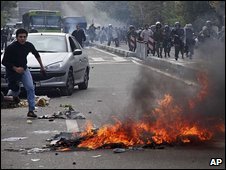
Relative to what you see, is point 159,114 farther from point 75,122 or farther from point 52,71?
point 52,71

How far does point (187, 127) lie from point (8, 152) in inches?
90.7

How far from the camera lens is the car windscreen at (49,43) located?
14.8m

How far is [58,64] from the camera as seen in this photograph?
45.6ft

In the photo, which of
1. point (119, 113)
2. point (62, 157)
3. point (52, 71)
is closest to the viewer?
point (62, 157)

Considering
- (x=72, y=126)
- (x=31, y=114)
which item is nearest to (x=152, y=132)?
(x=72, y=126)

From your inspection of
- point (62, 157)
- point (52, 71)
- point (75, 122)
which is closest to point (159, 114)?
point (62, 157)

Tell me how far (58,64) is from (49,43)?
4.19 ft

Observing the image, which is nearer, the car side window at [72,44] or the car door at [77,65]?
the car door at [77,65]

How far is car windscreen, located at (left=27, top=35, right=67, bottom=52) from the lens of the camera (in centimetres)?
1478

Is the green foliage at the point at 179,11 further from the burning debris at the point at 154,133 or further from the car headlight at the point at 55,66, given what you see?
the car headlight at the point at 55,66

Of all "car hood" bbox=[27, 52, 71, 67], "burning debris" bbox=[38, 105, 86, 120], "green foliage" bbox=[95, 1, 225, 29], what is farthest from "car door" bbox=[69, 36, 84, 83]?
"burning debris" bbox=[38, 105, 86, 120]

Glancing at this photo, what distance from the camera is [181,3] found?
81.7ft

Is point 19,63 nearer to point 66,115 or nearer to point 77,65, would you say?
point 66,115

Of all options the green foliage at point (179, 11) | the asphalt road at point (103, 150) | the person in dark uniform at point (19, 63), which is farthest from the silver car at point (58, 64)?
the green foliage at point (179, 11)
